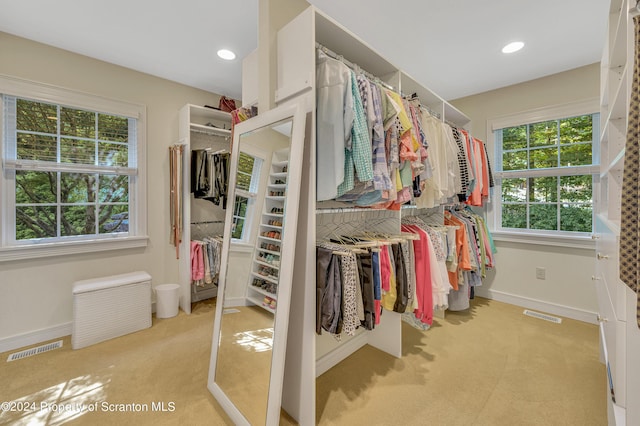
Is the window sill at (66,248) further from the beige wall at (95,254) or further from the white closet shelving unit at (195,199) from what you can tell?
the white closet shelving unit at (195,199)

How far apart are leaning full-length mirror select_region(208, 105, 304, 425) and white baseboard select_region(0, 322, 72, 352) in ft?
5.97

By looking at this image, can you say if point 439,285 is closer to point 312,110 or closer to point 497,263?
point 312,110

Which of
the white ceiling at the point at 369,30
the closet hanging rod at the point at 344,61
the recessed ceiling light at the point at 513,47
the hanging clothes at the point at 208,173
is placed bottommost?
the hanging clothes at the point at 208,173

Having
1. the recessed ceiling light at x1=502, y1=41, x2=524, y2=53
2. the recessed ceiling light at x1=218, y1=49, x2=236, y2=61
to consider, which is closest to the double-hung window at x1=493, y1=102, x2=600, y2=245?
the recessed ceiling light at x1=502, y1=41, x2=524, y2=53

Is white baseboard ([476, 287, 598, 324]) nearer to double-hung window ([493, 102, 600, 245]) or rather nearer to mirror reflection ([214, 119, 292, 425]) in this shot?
double-hung window ([493, 102, 600, 245])

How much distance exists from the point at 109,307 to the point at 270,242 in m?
1.94

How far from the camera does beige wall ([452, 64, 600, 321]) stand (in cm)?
286

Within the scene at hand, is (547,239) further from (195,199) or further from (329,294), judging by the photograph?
(195,199)

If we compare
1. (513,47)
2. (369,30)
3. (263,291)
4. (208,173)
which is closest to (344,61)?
(369,30)

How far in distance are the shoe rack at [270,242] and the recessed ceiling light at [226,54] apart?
1.64 metres

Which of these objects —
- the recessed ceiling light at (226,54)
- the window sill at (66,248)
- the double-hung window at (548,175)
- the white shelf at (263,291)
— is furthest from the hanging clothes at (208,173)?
the double-hung window at (548,175)

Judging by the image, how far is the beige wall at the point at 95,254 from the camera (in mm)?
2336

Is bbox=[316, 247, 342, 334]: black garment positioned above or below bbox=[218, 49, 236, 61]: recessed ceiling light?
below

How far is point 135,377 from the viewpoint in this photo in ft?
6.35
